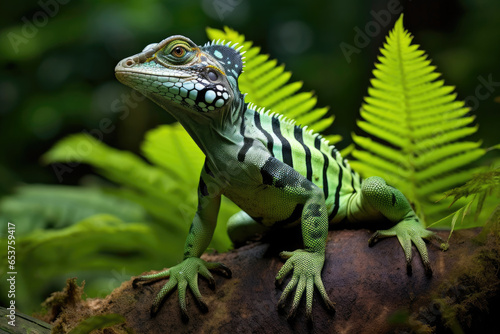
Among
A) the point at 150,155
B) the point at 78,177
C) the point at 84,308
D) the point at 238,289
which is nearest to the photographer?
the point at 238,289

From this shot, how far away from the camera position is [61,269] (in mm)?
4875

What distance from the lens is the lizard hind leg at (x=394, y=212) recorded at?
109 inches

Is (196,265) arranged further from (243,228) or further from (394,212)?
(394,212)

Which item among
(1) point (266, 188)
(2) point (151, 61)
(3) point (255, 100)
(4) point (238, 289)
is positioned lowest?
(4) point (238, 289)

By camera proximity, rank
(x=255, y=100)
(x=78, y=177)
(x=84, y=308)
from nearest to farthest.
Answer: (x=84, y=308) → (x=255, y=100) → (x=78, y=177)

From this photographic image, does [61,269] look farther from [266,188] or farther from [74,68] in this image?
[74,68]

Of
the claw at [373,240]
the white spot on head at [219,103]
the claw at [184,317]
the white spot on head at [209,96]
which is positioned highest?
the white spot on head at [209,96]

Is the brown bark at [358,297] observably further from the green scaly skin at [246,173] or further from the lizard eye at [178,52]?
the lizard eye at [178,52]

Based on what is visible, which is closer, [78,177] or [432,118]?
[432,118]

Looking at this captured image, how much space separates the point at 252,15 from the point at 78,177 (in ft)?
18.1

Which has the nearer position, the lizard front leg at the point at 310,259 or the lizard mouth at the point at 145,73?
the lizard front leg at the point at 310,259

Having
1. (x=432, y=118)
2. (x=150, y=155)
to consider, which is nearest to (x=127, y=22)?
(x=150, y=155)

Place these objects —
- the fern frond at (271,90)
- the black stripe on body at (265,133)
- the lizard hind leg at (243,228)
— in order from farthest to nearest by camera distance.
A: the fern frond at (271,90) → the lizard hind leg at (243,228) → the black stripe on body at (265,133)

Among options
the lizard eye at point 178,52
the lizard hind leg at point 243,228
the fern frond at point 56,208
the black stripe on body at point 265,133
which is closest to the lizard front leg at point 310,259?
the black stripe on body at point 265,133
